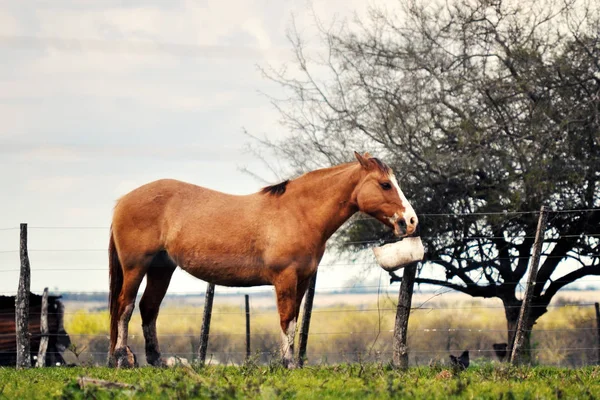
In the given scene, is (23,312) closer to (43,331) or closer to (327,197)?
(43,331)

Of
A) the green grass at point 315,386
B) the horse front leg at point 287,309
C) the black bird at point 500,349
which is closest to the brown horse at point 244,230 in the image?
the horse front leg at point 287,309

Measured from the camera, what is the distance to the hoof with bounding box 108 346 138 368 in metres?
10.5

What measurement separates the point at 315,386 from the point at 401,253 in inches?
151

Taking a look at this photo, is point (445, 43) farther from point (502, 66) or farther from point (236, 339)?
point (236, 339)

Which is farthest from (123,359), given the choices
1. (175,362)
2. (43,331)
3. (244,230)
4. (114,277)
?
(43,331)

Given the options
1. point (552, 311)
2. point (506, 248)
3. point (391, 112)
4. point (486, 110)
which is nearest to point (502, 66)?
point (486, 110)

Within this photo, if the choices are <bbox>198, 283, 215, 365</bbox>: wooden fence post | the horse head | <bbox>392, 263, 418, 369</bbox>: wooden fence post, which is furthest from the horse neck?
<bbox>198, 283, 215, 365</bbox>: wooden fence post

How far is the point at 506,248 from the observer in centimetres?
1870

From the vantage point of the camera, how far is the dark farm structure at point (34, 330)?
623 inches

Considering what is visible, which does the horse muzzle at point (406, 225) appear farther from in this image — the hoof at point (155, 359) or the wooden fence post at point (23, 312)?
the wooden fence post at point (23, 312)

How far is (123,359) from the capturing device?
1049 cm

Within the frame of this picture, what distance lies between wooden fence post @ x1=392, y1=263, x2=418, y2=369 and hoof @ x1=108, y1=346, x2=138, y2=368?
3282mm

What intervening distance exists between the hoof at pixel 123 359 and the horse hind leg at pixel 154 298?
31cm

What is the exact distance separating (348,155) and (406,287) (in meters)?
7.41
